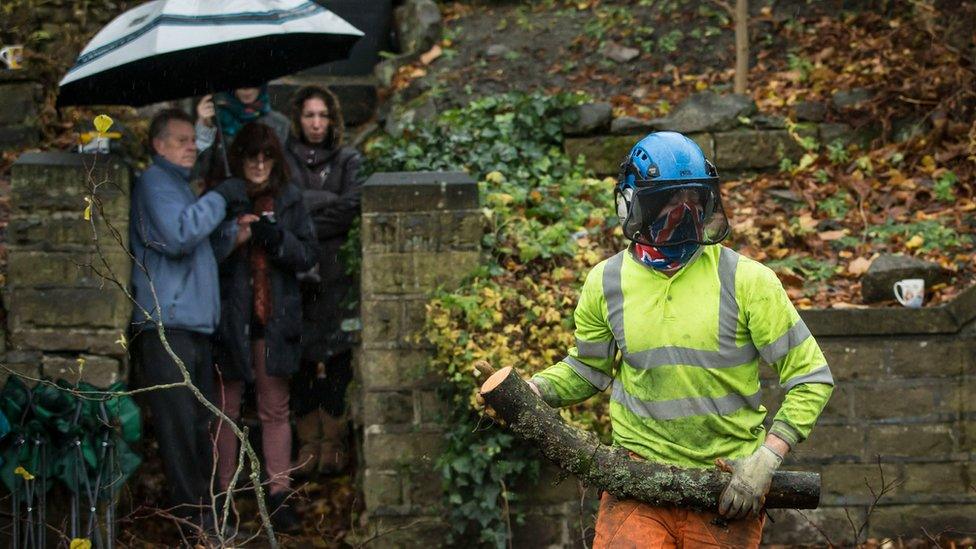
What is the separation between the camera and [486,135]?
8.06 meters

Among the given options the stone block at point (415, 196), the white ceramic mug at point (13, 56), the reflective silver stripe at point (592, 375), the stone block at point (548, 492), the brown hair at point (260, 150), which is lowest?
the stone block at point (548, 492)

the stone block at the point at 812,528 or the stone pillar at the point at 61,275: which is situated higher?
the stone pillar at the point at 61,275

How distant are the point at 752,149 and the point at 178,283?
3987mm

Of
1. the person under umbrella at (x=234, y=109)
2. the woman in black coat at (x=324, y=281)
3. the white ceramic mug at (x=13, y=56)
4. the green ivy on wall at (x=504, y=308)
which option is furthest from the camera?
the white ceramic mug at (x=13, y=56)

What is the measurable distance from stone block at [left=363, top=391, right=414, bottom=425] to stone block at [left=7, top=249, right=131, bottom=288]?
1.41m

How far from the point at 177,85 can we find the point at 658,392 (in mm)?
3909

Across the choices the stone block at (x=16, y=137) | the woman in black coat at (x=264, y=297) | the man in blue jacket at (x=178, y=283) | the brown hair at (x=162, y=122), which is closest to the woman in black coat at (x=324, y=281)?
the woman in black coat at (x=264, y=297)

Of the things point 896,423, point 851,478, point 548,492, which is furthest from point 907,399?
point 548,492

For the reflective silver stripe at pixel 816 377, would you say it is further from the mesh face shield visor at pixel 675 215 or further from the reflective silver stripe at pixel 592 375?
the reflective silver stripe at pixel 592 375

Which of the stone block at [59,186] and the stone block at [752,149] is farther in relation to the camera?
the stone block at [752,149]

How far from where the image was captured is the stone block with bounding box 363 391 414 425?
6.40 meters

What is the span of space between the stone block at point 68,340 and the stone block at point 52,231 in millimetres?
429

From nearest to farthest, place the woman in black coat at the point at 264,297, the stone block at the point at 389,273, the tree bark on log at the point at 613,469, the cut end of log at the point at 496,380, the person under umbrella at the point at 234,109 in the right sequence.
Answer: the tree bark on log at the point at 613,469 < the cut end of log at the point at 496,380 < the stone block at the point at 389,273 < the woman in black coat at the point at 264,297 < the person under umbrella at the point at 234,109

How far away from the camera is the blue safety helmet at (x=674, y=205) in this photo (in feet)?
12.7
